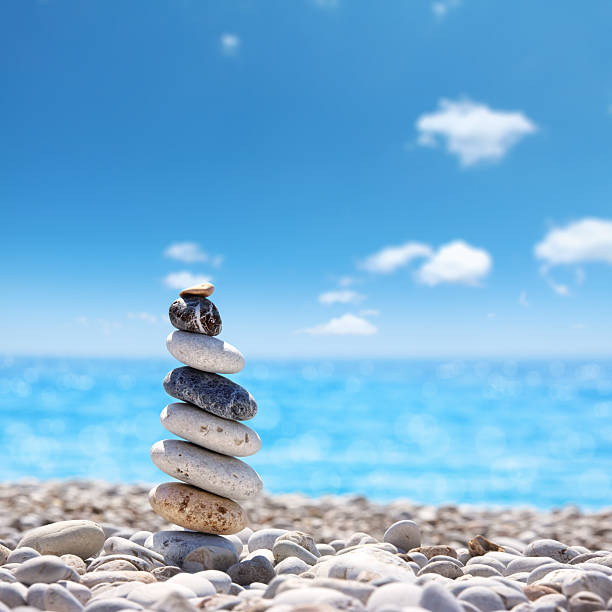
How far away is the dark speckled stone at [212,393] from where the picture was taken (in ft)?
12.6

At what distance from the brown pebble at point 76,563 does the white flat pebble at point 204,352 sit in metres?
1.22

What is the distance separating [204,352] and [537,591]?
7.12 feet

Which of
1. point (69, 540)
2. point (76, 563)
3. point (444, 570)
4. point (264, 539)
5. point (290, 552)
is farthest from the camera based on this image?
point (264, 539)

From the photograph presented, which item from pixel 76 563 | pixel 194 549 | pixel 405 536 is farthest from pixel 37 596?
pixel 405 536

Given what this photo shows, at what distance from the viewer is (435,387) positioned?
43625mm

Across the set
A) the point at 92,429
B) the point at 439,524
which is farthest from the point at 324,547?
the point at 92,429

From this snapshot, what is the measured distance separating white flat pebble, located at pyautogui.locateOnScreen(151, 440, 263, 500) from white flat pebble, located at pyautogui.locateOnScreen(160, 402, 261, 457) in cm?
7

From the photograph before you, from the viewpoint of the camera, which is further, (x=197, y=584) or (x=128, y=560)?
(x=128, y=560)

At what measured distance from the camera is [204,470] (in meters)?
3.85

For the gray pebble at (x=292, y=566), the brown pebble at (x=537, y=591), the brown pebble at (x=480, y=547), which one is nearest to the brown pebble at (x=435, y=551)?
the brown pebble at (x=480, y=547)

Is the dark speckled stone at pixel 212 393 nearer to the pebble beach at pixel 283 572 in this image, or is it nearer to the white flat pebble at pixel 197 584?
the pebble beach at pixel 283 572

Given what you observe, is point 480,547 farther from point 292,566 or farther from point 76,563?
point 76,563

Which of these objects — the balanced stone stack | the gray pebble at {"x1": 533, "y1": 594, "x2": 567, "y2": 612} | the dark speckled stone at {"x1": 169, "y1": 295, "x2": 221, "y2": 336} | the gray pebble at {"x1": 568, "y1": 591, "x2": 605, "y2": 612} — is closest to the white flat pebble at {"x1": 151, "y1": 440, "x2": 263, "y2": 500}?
the balanced stone stack

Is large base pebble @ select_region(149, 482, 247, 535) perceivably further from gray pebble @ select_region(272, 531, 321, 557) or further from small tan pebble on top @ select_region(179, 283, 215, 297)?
small tan pebble on top @ select_region(179, 283, 215, 297)
